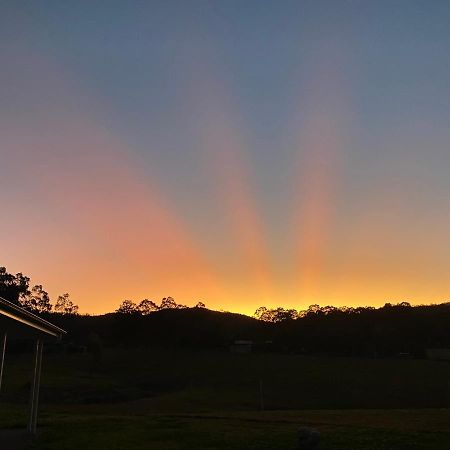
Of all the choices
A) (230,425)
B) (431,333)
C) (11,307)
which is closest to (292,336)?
(431,333)

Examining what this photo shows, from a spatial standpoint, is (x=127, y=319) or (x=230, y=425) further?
(x=127, y=319)

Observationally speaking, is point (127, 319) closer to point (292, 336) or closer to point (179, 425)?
point (292, 336)

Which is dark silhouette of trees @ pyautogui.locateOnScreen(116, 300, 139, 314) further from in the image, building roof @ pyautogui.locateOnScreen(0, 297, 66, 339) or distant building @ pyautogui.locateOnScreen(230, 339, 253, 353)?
building roof @ pyautogui.locateOnScreen(0, 297, 66, 339)

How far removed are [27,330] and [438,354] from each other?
69.6m

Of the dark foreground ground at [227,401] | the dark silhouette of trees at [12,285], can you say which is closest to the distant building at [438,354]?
the dark foreground ground at [227,401]

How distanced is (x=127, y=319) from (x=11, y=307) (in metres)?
81.7

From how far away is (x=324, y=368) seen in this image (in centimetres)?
6125

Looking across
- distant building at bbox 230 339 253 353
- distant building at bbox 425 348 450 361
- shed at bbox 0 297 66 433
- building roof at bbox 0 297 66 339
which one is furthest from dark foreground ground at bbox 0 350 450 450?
distant building at bbox 425 348 450 361

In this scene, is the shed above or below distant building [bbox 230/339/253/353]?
below

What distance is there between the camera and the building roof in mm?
11356

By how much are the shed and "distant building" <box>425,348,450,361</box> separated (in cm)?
6420

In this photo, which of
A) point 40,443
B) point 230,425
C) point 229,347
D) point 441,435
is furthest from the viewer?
point 229,347

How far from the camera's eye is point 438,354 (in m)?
74.3

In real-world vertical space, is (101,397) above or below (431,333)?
below
